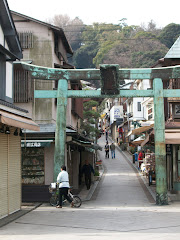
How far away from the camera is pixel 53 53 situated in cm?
2291

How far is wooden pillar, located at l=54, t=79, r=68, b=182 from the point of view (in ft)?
60.2

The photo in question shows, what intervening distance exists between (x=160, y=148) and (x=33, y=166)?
6224mm

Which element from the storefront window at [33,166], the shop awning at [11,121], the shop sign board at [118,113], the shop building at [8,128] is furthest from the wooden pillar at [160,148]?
the shop sign board at [118,113]

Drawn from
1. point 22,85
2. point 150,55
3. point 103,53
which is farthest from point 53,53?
point 103,53

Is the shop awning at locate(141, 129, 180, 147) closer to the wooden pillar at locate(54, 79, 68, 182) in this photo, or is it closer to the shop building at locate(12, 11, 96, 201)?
the shop building at locate(12, 11, 96, 201)

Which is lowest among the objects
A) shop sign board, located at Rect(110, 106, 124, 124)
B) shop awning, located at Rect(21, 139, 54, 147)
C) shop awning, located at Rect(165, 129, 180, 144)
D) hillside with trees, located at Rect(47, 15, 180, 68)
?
shop awning, located at Rect(21, 139, 54, 147)

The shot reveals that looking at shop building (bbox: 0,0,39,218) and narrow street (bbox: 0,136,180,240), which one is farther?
shop building (bbox: 0,0,39,218)

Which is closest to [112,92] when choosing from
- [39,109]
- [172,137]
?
[172,137]

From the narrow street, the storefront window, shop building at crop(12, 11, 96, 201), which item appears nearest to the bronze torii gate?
shop building at crop(12, 11, 96, 201)

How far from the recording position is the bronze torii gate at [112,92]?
60.4 ft

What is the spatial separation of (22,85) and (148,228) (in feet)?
40.3

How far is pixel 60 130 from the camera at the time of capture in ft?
61.6

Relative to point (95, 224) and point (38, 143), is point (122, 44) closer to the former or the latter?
point (38, 143)

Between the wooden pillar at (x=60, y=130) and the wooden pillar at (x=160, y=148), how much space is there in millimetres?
4204
